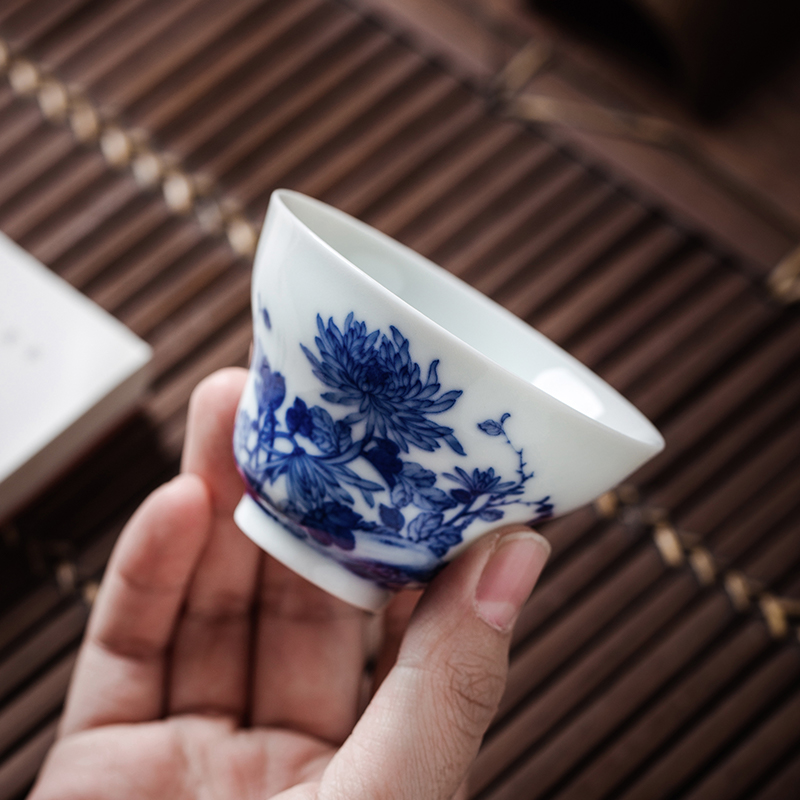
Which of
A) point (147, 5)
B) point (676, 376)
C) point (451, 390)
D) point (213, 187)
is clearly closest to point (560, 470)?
point (451, 390)

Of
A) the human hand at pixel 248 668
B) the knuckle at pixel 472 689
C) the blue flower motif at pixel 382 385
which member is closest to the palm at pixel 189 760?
the human hand at pixel 248 668

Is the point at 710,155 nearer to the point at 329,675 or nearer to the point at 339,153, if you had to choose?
the point at 339,153

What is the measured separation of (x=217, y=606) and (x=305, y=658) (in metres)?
0.07

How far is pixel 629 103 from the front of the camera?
60 cm

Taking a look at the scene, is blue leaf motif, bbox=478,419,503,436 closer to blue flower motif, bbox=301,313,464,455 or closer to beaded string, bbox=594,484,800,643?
blue flower motif, bbox=301,313,464,455

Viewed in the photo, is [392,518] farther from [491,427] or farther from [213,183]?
Answer: [213,183]

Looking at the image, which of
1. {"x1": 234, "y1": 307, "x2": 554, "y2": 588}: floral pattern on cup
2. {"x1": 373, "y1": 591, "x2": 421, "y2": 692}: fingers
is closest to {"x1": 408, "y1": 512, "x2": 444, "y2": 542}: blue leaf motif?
{"x1": 234, "y1": 307, "x2": 554, "y2": 588}: floral pattern on cup

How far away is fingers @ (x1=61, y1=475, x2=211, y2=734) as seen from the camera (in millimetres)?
472

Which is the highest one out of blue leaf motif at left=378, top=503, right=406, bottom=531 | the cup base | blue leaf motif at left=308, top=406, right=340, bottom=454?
blue leaf motif at left=308, top=406, right=340, bottom=454

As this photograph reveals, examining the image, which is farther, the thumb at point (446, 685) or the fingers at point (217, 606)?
the fingers at point (217, 606)

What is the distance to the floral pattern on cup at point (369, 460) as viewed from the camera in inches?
12.3

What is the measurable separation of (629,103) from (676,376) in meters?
0.21

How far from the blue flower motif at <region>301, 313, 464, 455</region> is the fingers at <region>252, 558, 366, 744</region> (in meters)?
0.23

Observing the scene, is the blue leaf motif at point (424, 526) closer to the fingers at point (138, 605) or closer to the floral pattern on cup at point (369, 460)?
the floral pattern on cup at point (369, 460)
